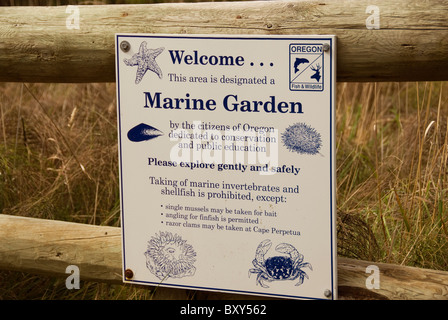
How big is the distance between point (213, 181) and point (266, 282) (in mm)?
304

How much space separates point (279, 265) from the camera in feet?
5.83

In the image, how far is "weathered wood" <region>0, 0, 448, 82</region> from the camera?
1608 mm

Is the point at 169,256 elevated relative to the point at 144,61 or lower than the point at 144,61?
lower

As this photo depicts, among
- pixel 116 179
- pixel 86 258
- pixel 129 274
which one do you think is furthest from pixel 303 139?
pixel 116 179

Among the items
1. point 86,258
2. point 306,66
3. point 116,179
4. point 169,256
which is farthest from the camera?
point 116,179

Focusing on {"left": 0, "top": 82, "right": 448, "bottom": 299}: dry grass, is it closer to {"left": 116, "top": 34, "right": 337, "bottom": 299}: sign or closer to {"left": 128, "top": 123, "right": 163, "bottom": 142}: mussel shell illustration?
{"left": 116, "top": 34, "right": 337, "bottom": 299}: sign

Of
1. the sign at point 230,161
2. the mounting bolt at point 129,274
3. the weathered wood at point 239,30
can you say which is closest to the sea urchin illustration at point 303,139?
the sign at point 230,161

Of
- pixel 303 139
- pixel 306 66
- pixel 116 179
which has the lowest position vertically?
pixel 116 179

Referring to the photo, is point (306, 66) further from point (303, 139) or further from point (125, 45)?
point (125, 45)

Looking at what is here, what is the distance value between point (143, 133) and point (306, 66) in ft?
1.58

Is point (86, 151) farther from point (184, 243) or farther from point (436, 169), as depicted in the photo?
point (436, 169)

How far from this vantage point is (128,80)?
1823mm

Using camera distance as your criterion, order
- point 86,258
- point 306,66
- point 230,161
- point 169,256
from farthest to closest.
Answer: point 86,258 < point 169,256 < point 230,161 < point 306,66

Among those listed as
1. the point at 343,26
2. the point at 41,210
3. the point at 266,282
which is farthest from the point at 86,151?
the point at 343,26
